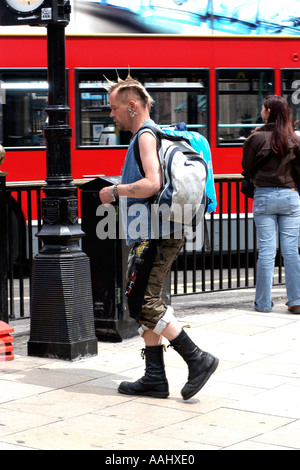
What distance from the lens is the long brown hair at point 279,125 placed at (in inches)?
313

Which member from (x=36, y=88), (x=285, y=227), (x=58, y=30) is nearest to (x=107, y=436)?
(x=58, y=30)

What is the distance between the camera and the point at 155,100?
11.9 meters

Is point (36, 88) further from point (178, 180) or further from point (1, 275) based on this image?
point (178, 180)

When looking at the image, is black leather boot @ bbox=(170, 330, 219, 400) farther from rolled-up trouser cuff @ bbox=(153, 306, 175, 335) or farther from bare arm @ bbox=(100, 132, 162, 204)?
bare arm @ bbox=(100, 132, 162, 204)

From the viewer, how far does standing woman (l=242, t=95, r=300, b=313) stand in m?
8.02

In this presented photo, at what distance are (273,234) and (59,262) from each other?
8.00 feet

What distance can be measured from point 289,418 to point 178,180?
143 cm

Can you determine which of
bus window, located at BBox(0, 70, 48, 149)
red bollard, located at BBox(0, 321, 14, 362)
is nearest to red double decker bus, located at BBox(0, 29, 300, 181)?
bus window, located at BBox(0, 70, 48, 149)

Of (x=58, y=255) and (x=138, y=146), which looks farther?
(x=58, y=255)

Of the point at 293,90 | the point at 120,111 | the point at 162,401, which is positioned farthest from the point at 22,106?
the point at 162,401

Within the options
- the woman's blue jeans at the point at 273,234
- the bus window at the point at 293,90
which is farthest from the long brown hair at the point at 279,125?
the bus window at the point at 293,90

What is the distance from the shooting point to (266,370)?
622cm

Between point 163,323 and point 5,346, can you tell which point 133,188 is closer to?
point 163,323

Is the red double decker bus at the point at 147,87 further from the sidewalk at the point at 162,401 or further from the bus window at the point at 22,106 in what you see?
the sidewalk at the point at 162,401
